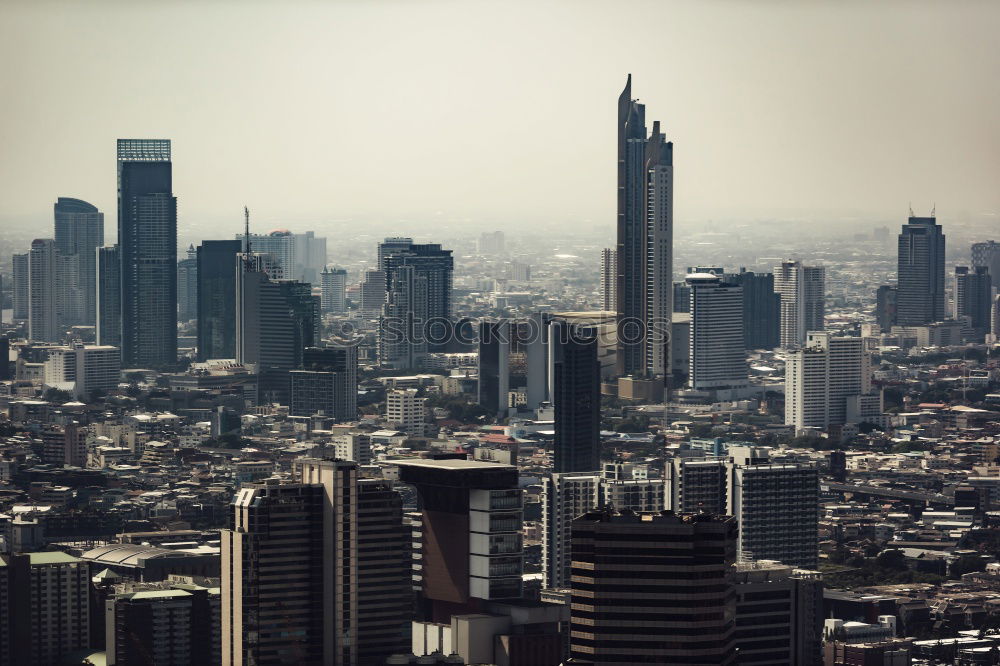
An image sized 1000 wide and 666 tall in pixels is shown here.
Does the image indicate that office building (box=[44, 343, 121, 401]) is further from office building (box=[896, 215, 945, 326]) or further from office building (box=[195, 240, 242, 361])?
office building (box=[896, 215, 945, 326])

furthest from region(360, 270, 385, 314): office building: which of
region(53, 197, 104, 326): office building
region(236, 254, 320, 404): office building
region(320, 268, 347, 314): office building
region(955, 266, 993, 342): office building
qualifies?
region(955, 266, 993, 342): office building

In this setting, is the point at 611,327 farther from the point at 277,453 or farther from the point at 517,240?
the point at 277,453

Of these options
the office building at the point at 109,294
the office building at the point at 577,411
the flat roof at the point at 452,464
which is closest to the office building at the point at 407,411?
the office building at the point at 577,411

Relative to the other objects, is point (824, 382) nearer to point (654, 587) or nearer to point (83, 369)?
point (83, 369)

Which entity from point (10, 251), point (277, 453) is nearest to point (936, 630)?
point (277, 453)

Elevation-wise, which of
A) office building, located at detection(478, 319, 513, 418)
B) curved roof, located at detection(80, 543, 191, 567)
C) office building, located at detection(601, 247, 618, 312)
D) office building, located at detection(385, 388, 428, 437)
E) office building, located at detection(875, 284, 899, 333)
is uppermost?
office building, located at detection(601, 247, 618, 312)

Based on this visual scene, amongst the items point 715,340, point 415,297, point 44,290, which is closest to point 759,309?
point 715,340
